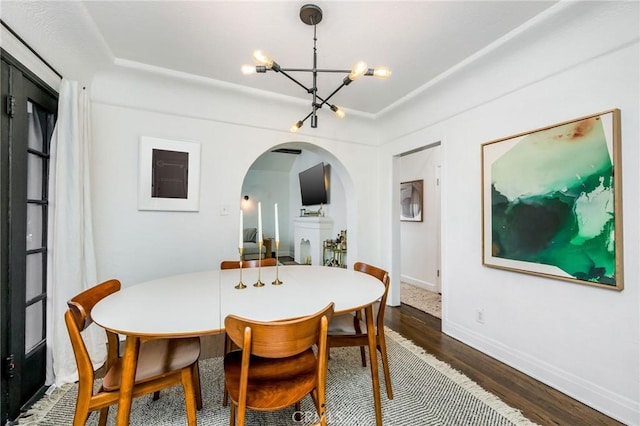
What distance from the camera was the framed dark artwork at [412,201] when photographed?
14.5 feet

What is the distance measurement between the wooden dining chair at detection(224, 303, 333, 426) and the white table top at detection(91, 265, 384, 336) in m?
0.15

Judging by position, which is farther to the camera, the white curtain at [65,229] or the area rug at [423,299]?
the area rug at [423,299]

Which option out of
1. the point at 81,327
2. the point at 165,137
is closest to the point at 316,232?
the point at 165,137

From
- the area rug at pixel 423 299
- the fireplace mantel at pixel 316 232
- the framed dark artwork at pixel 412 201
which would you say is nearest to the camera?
the area rug at pixel 423 299

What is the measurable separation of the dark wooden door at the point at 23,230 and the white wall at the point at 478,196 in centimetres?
308

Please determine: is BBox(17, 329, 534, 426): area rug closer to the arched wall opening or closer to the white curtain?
the white curtain

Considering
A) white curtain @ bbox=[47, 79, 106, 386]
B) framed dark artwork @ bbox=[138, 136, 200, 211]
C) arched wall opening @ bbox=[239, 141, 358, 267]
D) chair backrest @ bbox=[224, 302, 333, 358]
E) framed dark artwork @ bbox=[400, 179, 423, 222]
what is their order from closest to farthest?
chair backrest @ bbox=[224, 302, 333, 358] < white curtain @ bbox=[47, 79, 106, 386] < framed dark artwork @ bbox=[138, 136, 200, 211] < framed dark artwork @ bbox=[400, 179, 423, 222] < arched wall opening @ bbox=[239, 141, 358, 267]

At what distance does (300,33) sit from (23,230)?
2132 millimetres

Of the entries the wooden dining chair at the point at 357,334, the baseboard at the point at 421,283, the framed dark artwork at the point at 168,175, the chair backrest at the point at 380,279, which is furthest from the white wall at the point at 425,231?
the framed dark artwork at the point at 168,175

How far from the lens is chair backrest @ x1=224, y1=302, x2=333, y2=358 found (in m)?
0.98

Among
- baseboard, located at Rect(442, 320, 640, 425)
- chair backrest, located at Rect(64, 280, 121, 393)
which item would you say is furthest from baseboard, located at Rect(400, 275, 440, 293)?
chair backrest, located at Rect(64, 280, 121, 393)

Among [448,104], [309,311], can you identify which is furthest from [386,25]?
[309,311]

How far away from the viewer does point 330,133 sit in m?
3.36

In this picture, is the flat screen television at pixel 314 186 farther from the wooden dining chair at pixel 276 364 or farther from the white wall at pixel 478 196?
the wooden dining chair at pixel 276 364
